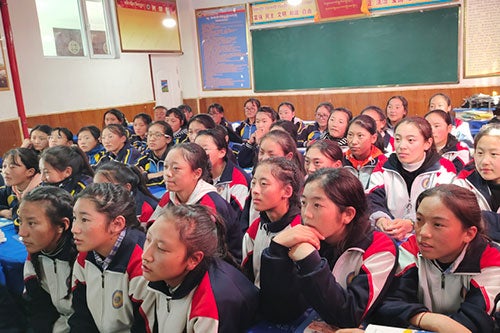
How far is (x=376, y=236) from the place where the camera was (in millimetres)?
1426

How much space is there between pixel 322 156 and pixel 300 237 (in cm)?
116

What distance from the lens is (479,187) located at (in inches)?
77.5

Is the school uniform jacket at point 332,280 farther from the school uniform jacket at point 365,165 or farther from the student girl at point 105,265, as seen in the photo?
the school uniform jacket at point 365,165

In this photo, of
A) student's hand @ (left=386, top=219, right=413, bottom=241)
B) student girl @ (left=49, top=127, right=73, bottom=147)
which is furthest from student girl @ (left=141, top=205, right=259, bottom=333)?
student girl @ (left=49, top=127, right=73, bottom=147)

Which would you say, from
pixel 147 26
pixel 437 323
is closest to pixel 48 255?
pixel 437 323

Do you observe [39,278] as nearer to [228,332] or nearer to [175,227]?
[175,227]

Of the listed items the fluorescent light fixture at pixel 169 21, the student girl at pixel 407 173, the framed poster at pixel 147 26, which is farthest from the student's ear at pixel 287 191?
the fluorescent light fixture at pixel 169 21

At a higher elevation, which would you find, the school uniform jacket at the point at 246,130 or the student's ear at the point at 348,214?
the student's ear at the point at 348,214

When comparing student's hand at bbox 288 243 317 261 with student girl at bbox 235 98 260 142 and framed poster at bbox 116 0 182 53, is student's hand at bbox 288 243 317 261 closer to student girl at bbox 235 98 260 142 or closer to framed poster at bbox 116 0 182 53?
student girl at bbox 235 98 260 142

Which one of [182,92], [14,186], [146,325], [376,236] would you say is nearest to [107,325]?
[146,325]

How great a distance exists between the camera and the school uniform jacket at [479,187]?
191cm

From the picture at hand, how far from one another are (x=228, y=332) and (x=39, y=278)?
3.58ft

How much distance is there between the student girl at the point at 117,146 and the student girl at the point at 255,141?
1079 mm

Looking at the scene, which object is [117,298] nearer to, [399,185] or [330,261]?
[330,261]
